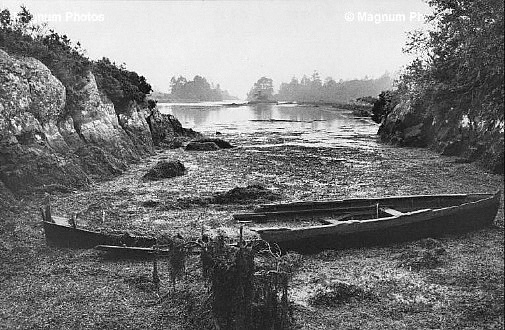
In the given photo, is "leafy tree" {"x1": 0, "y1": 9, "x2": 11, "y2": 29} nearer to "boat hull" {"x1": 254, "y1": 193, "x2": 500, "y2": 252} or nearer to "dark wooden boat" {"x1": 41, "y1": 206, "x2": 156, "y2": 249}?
"dark wooden boat" {"x1": 41, "y1": 206, "x2": 156, "y2": 249}

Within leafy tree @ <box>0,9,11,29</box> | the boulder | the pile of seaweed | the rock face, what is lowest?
the pile of seaweed

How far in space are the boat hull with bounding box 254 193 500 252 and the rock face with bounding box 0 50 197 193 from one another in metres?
9.71

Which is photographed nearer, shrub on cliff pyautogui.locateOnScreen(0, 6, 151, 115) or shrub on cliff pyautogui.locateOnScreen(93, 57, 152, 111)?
shrub on cliff pyautogui.locateOnScreen(0, 6, 151, 115)

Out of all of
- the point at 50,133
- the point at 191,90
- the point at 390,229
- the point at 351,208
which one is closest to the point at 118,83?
the point at 50,133

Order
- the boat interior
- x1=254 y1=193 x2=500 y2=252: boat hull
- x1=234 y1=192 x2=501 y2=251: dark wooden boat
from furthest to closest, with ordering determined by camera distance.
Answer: the boat interior
x1=234 y1=192 x2=501 y2=251: dark wooden boat
x1=254 y1=193 x2=500 y2=252: boat hull

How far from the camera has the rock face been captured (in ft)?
50.7

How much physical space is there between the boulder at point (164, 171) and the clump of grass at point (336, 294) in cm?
1201

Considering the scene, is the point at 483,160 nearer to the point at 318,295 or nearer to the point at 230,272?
the point at 318,295

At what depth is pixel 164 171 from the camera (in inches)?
773

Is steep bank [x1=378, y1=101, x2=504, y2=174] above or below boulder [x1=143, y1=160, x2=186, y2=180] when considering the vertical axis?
above

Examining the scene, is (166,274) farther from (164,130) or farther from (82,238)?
(164,130)

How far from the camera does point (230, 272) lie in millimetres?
6461

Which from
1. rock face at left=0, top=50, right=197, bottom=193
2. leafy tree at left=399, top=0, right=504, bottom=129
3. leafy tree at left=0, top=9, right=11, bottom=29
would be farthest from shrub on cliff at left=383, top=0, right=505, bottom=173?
leafy tree at left=0, top=9, right=11, bottom=29

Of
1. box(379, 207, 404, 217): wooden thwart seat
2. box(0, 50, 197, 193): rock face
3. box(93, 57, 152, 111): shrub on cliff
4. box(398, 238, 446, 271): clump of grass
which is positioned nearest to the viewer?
box(398, 238, 446, 271): clump of grass
